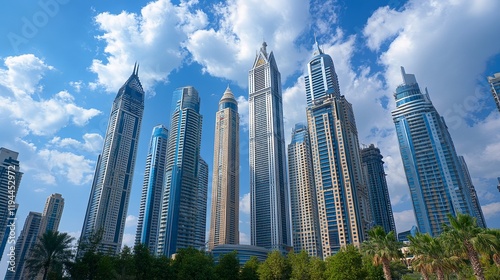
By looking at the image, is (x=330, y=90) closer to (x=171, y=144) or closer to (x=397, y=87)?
(x=397, y=87)

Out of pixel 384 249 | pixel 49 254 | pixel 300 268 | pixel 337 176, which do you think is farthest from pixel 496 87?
pixel 49 254

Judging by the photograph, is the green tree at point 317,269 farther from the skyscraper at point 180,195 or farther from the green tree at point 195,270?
the skyscraper at point 180,195

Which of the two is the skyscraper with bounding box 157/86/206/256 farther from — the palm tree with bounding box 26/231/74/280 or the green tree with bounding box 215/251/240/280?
the palm tree with bounding box 26/231/74/280

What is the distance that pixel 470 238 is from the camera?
26547 millimetres

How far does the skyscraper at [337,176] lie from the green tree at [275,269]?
91598 millimetres

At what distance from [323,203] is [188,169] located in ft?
277

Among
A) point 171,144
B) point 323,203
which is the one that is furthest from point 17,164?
point 323,203

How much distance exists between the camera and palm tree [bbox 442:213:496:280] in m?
25.9

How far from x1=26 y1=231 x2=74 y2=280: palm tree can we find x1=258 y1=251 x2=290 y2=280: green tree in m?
27.5

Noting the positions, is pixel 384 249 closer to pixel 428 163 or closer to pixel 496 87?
pixel 496 87

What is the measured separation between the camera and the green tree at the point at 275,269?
158 feet

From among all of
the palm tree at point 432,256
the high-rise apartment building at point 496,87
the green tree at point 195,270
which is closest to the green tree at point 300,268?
the green tree at point 195,270

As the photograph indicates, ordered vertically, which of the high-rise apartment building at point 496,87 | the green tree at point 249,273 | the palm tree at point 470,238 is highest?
the high-rise apartment building at point 496,87

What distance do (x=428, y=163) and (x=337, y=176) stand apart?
55.5m
